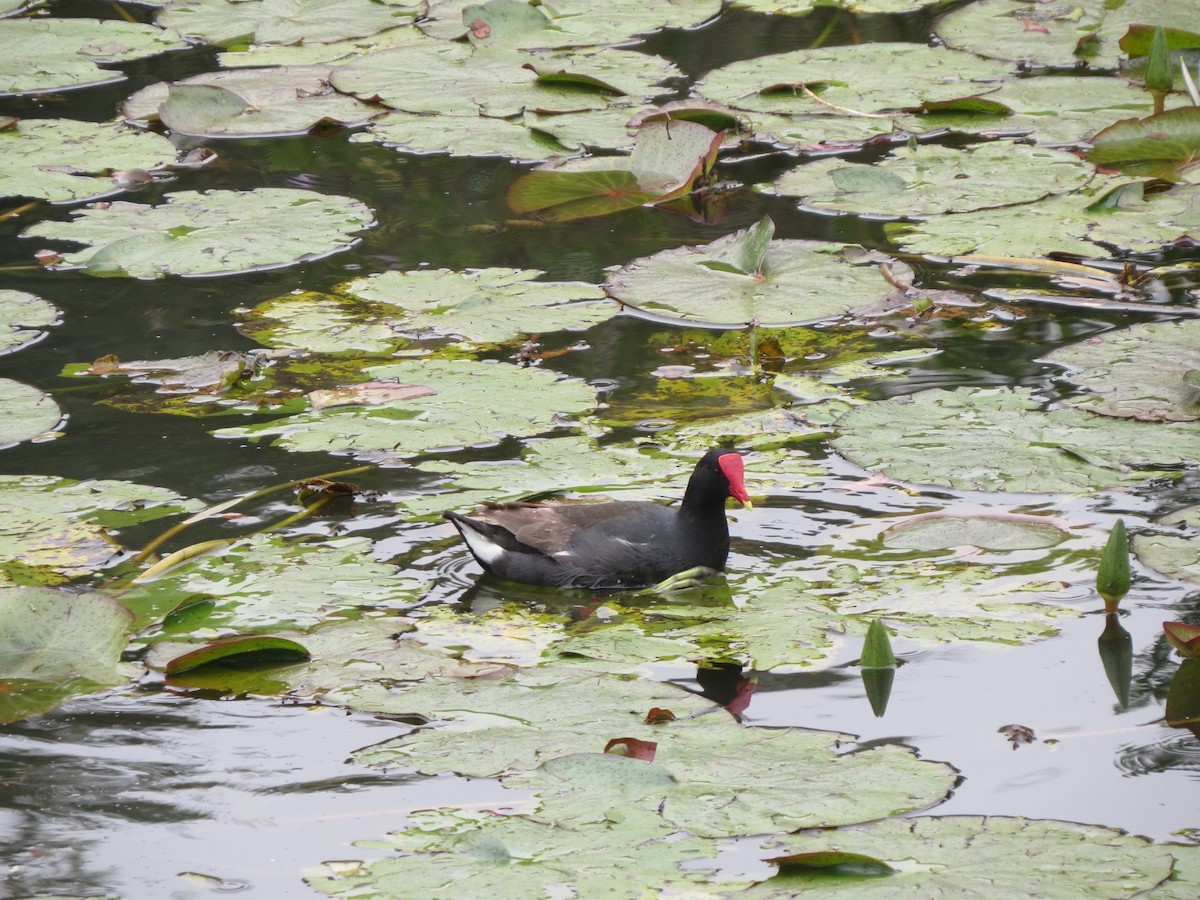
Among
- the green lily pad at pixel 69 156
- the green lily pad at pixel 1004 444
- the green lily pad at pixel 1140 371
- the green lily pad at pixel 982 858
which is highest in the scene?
the green lily pad at pixel 69 156

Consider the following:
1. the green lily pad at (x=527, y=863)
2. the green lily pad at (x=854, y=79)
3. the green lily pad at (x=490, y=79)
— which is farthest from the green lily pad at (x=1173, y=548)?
the green lily pad at (x=490, y=79)

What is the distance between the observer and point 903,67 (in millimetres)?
9281

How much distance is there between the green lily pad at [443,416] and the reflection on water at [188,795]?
1.61 metres

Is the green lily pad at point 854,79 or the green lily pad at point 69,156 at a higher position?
the green lily pad at point 854,79

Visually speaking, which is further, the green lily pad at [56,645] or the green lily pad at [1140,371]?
the green lily pad at [1140,371]

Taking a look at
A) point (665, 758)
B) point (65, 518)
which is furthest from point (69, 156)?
point (665, 758)

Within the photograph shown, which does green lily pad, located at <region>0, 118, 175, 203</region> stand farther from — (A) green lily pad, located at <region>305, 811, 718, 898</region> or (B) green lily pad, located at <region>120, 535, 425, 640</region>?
(A) green lily pad, located at <region>305, 811, 718, 898</region>

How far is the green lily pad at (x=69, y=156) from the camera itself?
8.21 meters

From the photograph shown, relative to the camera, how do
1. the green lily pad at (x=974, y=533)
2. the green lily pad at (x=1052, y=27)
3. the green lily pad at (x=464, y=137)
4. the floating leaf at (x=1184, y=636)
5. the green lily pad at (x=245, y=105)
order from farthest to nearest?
the green lily pad at (x=1052, y=27) → the green lily pad at (x=245, y=105) → the green lily pad at (x=464, y=137) → the green lily pad at (x=974, y=533) → the floating leaf at (x=1184, y=636)

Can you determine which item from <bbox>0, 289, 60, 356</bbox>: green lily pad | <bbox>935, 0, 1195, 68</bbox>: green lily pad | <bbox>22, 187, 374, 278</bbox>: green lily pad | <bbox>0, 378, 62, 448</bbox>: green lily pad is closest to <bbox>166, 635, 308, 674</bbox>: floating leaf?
<bbox>0, 378, 62, 448</bbox>: green lily pad

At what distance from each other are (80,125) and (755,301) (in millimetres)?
4760

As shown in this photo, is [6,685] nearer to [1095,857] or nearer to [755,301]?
[1095,857]

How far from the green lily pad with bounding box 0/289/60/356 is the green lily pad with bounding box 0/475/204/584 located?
1.42 m

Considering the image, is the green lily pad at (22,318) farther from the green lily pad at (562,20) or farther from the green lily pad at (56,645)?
the green lily pad at (562,20)
